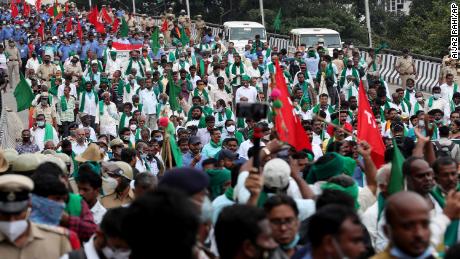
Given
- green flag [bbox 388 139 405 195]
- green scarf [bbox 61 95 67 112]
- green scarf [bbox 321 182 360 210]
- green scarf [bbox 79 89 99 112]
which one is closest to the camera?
green scarf [bbox 321 182 360 210]

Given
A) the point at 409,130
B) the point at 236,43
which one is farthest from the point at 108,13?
the point at 409,130

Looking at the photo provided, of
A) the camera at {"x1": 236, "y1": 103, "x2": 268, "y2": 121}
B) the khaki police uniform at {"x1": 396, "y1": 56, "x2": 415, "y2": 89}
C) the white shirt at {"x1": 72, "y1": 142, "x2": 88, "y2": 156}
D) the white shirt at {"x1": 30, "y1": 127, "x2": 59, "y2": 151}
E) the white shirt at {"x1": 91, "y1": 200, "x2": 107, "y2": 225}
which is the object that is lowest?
the khaki police uniform at {"x1": 396, "y1": 56, "x2": 415, "y2": 89}

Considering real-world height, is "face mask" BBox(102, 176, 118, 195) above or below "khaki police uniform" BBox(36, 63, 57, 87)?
above

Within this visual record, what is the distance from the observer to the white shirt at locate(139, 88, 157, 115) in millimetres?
21719

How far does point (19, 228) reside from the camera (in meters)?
6.47

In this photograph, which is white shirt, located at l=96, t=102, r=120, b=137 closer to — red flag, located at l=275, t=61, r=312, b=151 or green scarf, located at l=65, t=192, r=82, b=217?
red flag, located at l=275, t=61, r=312, b=151

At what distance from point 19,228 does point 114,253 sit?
566 mm

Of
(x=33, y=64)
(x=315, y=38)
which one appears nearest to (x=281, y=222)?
(x=33, y=64)

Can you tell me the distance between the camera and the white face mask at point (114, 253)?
21.9ft

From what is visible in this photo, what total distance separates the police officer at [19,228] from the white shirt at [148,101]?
15.0m

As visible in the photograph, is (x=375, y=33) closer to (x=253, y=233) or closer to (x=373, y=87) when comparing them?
(x=373, y=87)

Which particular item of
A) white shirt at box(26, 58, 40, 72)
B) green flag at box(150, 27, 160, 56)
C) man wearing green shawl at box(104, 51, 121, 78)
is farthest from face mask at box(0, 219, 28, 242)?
green flag at box(150, 27, 160, 56)

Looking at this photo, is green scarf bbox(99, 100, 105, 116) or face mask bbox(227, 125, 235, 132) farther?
green scarf bbox(99, 100, 105, 116)

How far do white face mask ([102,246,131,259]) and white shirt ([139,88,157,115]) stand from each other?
14.8 m
